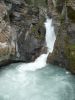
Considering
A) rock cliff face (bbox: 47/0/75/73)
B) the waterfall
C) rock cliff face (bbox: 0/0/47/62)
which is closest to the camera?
rock cliff face (bbox: 47/0/75/73)

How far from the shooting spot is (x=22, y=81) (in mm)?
18578

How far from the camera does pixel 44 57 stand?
2386 centimetres

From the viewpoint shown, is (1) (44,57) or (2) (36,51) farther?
(2) (36,51)

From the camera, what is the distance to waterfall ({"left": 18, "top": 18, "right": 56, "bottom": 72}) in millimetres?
→ 21922

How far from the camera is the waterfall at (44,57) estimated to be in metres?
21.9

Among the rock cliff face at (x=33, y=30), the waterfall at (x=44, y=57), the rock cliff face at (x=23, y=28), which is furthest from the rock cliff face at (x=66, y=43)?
the rock cliff face at (x=23, y=28)

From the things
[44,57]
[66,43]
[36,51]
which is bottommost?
[44,57]

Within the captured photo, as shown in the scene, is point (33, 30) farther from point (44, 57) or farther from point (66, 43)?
point (66, 43)

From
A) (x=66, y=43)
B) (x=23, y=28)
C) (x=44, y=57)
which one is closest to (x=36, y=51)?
(x=44, y=57)

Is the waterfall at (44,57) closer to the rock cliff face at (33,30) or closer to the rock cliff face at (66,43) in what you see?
the rock cliff face at (33,30)

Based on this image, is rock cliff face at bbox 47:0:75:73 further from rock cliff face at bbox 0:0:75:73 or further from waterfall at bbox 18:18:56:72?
waterfall at bbox 18:18:56:72

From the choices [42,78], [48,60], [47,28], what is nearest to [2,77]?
[42,78]

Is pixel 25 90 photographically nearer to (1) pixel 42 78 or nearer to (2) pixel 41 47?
(1) pixel 42 78

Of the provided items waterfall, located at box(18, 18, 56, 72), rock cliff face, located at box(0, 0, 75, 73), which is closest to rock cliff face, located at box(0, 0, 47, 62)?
rock cliff face, located at box(0, 0, 75, 73)
